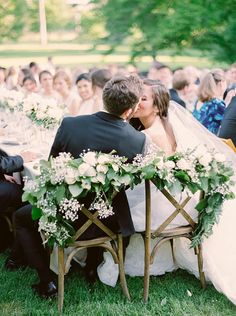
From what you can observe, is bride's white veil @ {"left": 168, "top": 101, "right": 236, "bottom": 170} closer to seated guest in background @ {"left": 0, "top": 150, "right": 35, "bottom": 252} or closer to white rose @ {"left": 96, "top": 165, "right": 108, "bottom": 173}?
white rose @ {"left": 96, "top": 165, "right": 108, "bottom": 173}

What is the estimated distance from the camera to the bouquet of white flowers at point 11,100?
217 inches

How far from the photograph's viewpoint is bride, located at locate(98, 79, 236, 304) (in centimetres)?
384

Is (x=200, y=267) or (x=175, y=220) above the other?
(x=175, y=220)

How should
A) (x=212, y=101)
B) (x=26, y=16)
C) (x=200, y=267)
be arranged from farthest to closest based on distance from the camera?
(x=26, y=16) < (x=212, y=101) < (x=200, y=267)

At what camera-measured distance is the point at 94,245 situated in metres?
3.43

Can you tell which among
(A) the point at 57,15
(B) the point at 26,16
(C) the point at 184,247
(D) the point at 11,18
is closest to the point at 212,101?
(C) the point at 184,247

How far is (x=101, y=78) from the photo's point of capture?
661 cm

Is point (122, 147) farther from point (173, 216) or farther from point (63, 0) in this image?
point (63, 0)

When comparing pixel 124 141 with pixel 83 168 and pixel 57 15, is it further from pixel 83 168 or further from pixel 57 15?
pixel 57 15

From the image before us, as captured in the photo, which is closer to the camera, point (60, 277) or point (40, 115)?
point (60, 277)

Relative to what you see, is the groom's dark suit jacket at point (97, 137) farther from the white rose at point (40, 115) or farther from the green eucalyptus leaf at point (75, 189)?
the white rose at point (40, 115)

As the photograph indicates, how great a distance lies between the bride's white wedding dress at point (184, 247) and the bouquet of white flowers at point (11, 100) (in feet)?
6.58

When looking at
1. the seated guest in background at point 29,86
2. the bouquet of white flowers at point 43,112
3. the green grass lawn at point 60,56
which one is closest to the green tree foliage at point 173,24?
the seated guest in background at point 29,86

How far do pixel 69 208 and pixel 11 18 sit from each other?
105 feet
